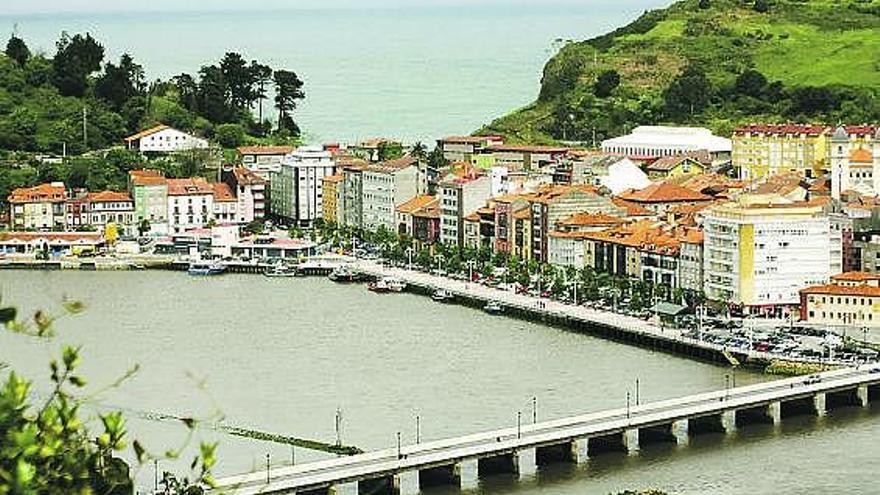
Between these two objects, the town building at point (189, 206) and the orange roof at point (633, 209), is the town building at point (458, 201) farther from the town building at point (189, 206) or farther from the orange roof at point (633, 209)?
the town building at point (189, 206)

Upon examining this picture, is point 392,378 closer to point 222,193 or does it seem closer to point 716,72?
point 222,193

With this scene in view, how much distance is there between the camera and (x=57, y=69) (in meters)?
27.4

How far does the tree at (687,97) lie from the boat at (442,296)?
35.1 ft

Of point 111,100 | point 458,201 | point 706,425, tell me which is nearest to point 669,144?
point 458,201

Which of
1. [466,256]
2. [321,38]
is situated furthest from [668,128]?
[321,38]

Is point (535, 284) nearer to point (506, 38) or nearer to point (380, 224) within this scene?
point (380, 224)

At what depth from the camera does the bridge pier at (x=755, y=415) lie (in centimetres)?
1120

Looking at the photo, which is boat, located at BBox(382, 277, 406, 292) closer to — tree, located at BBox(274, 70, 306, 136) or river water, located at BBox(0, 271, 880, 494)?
river water, located at BBox(0, 271, 880, 494)

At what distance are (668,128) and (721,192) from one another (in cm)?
517

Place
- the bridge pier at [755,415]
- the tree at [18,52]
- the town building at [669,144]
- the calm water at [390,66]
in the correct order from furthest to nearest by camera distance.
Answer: the calm water at [390,66]
the tree at [18,52]
the town building at [669,144]
the bridge pier at [755,415]

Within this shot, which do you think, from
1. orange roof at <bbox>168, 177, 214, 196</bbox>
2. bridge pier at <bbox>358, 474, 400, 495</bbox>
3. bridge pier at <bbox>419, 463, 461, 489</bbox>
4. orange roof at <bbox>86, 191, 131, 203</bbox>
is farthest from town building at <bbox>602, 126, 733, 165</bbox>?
bridge pier at <bbox>358, 474, 400, 495</bbox>

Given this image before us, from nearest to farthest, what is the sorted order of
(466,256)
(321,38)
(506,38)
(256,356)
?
(256,356), (466,256), (506,38), (321,38)

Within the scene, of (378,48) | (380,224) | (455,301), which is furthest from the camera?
(378,48)

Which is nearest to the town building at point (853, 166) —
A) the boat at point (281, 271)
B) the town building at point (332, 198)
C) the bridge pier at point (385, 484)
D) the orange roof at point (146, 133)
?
the boat at point (281, 271)
